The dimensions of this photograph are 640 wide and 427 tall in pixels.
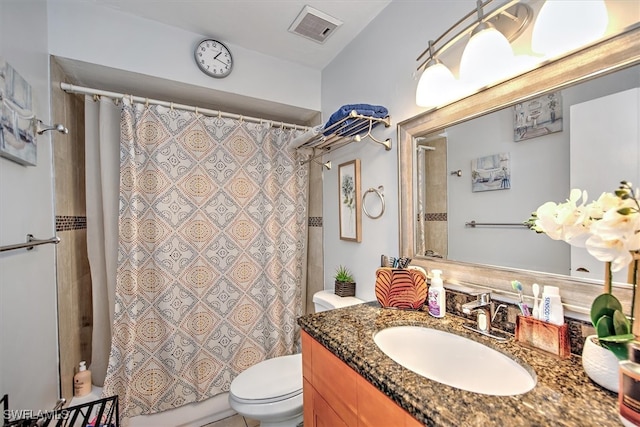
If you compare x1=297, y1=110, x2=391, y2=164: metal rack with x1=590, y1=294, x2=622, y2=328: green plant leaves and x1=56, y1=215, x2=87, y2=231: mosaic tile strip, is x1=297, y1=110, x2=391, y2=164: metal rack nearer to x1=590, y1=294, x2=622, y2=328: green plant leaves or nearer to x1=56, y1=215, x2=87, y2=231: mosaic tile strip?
x1=590, y1=294, x2=622, y2=328: green plant leaves

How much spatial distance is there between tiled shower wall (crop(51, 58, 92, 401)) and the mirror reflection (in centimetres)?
187

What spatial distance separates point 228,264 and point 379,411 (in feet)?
A: 4.71

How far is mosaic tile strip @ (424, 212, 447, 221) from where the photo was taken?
4.01 ft

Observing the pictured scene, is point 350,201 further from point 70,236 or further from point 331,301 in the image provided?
point 70,236

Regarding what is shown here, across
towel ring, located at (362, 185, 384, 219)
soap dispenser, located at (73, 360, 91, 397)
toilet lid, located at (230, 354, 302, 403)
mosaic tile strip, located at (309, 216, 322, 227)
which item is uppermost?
towel ring, located at (362, 185, 384, 219)

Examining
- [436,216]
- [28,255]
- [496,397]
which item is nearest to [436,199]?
[436,216]

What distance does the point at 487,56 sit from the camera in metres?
0.93

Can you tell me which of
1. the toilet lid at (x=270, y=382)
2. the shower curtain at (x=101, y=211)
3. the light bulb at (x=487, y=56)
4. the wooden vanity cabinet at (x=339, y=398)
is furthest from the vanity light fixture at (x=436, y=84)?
the shower curtain at (x=101, y=211)

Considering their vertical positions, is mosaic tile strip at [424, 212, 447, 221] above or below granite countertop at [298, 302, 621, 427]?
above

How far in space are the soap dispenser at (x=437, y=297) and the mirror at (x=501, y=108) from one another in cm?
9

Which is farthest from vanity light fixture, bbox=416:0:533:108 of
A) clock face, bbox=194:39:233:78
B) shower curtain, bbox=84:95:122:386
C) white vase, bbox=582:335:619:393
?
shower curtain, bbox=84:95:122:386

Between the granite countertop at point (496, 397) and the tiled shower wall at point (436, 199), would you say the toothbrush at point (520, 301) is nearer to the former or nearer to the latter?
the granite countertop at point (496, 397)

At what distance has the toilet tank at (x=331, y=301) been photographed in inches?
63.0

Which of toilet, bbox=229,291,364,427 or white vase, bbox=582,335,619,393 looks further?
toilet, bbox=229,291,364,427
